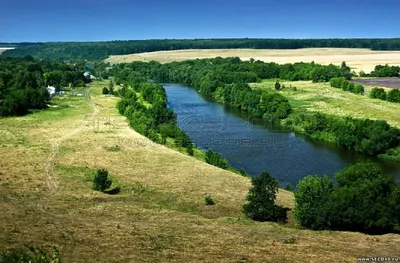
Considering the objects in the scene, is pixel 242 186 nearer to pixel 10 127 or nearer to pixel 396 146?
pixel 396 146

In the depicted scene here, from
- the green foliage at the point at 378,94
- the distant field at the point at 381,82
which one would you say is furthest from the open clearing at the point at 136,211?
the distant field at the point at 381,82

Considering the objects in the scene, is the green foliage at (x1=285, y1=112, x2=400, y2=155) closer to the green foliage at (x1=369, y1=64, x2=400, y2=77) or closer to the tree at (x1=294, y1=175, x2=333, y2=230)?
the tree at (x1=294, y1=175, x2=333, y2=230)

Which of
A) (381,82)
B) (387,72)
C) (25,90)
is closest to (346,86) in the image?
(381,82)

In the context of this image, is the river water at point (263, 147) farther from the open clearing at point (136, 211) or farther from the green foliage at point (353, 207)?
the green foliage at point (353, 207)

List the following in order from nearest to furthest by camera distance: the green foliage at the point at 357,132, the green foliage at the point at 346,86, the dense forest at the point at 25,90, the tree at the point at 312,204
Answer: the tree at the point at 312,204, the green foliage at the point at 357,132, the dense forest at the point at 25,90, the green foliage at the point at 346,86

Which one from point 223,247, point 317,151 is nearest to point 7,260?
point 223,247

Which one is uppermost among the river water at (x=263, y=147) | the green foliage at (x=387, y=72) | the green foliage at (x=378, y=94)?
the green foliage at (x=387, y=72)
